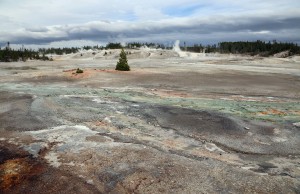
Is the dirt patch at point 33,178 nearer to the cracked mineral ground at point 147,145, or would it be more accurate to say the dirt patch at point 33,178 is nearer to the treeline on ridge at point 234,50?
the cracked mineral ground at point 147,145

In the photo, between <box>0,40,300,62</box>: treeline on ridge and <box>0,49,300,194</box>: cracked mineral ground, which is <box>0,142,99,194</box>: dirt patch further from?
<box>0,40,300,62</box>: treeline on ridge

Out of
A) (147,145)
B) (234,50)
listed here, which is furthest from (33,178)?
(234,50)

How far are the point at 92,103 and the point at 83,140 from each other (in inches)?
216

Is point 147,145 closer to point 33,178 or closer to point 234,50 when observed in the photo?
point 33,178

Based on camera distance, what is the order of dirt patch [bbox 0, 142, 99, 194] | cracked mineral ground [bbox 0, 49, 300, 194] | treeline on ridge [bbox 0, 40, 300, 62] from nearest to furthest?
dirt patch [bbox 0, 142, 99, 194], cracked mineral ground [bbox 0, 49, 300, 194], treeline on ridge [bbox 0, 40, 300, 62]

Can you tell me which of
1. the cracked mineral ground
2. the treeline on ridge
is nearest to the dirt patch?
the cracked mineral ground

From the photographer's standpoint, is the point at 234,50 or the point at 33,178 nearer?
the point at 33,178

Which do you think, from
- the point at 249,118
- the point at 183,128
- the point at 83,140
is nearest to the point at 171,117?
the point at 183,128

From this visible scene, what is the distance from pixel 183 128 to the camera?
38.0ft

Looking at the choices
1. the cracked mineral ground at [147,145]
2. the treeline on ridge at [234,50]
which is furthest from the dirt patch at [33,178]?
the treeline on ridge at [234,50]

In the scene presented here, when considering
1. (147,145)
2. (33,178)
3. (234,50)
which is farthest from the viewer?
(234,50)

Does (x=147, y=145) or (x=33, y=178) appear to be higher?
(x=147, y=145)

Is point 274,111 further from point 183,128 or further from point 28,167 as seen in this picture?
point 28,167

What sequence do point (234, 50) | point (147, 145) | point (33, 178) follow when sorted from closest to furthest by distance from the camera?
point (33, 178) → point (147, 145) → point (234, 50)
